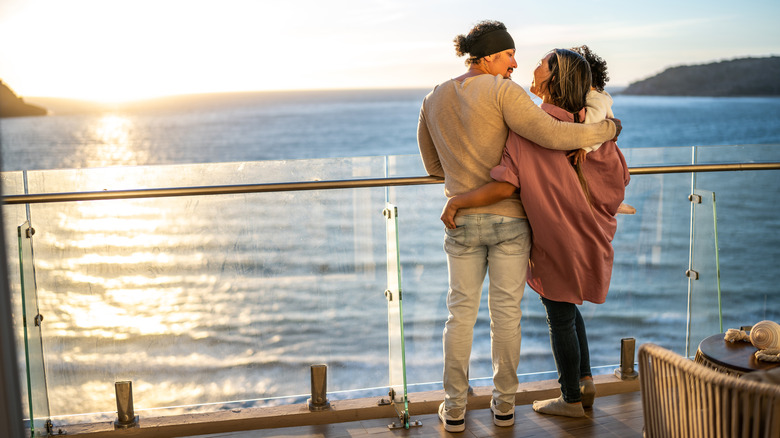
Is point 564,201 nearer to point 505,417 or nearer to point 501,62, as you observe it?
point 501,62

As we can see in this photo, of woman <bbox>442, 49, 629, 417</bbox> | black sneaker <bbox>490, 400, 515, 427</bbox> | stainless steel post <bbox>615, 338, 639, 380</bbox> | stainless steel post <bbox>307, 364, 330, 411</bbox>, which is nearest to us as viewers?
woman <bbox>442, 49, 629, 417</bbox>

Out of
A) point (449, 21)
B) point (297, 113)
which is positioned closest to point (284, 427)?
point (449, 21)

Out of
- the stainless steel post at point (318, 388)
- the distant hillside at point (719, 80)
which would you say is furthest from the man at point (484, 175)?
the distant hillside at point (719, 80)

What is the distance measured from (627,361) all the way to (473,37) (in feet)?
5.59

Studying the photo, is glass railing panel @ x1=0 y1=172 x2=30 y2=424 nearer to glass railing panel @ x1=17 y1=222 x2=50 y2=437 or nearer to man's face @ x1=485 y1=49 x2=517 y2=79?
glass railing panel @ x1=17 y1=222 x2=50 y2=437

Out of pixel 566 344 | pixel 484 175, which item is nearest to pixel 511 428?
pixel 566 344

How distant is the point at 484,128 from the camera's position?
2439 mm

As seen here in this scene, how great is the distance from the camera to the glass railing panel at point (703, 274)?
342 centimetres

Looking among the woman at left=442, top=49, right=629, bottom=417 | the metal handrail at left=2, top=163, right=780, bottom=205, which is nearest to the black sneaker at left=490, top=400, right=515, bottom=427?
the woman at left=442, top=49, right=629, bottom=417

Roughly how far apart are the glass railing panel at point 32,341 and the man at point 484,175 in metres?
1.56

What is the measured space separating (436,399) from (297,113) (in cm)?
5194

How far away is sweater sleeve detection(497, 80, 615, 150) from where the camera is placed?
2.37m

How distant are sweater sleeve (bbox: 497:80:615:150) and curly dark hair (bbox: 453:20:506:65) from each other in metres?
0.18

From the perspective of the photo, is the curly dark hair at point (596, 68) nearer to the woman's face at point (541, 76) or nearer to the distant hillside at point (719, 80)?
the woman's face at point (541, 76)
